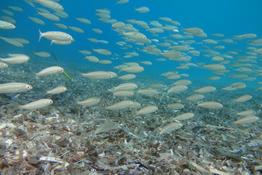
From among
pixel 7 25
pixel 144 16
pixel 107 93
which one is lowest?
pixel 107 93

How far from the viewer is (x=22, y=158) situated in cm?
507

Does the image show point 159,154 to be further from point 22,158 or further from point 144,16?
point 144,16

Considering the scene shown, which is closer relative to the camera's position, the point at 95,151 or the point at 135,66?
the point at 95,151

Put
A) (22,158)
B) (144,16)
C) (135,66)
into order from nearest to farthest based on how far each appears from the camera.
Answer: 1. (22,158)
2. (135,66)
3. (144,16)

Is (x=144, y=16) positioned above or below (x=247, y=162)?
above

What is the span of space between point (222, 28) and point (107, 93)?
152m

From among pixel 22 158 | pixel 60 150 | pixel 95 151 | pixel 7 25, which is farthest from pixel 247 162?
pixel 7 25

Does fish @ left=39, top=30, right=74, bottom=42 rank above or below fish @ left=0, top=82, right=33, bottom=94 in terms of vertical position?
above

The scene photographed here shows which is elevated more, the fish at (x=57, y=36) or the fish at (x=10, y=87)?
the fish at (x=57, y=36)

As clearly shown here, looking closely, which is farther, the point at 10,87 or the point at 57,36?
the point at 57,36

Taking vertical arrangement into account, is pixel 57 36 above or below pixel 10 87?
above

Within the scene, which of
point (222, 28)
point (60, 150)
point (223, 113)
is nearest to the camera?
point (60, 150)

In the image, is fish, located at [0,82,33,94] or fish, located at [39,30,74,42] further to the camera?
fish, located at [39,30,74,42]

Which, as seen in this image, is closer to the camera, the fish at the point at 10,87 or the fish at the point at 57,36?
the fish at the point at 10,87
